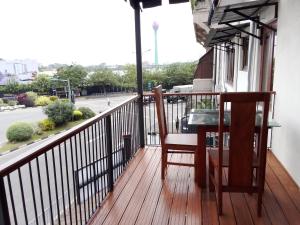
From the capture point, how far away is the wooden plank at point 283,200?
2.10 m

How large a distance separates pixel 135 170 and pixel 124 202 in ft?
2.60

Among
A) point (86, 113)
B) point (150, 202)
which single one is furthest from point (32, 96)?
point (150, 202)

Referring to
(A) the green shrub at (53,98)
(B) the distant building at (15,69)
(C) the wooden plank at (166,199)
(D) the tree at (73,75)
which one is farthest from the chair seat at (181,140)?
(A) the green shrub at (53,98)

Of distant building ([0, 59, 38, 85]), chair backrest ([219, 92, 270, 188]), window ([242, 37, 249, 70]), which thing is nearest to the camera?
chair backrest ([219, 92, 270, 188])

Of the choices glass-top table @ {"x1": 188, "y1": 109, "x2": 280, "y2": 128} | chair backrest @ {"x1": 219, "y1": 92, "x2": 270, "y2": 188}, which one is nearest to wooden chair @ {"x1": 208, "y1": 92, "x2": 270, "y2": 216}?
chair backrest @ {"x1": 219, "y1": 92, "x2": 270, "y2": 188}

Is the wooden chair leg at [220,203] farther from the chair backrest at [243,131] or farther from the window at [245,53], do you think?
the window at [245,53]

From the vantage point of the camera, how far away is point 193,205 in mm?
2352

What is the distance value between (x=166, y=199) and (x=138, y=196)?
0.98 feet

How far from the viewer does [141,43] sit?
12.1ft

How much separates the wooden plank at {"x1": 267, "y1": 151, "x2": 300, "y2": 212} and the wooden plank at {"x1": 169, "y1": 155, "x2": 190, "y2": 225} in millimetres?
1046

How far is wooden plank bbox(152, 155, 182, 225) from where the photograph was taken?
7.10 feet

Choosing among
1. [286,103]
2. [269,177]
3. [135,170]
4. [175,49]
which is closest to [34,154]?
[135,170]

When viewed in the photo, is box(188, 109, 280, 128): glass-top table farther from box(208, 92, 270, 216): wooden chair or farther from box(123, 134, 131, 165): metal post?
box(123, 134, 131, 165): metal post

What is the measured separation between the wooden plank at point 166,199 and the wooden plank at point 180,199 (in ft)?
0.13
